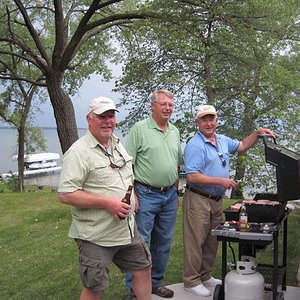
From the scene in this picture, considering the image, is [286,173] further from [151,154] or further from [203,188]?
[151,154]

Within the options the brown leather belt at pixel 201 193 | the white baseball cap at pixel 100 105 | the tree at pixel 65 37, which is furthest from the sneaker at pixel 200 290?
the tree at pixel 65 37

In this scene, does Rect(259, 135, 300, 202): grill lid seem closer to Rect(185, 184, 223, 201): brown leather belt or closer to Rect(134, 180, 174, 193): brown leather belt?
Rect(185, 184, 223, 201): brown leather belt

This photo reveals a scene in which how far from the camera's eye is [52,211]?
29.0 feet

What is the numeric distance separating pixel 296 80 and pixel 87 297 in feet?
35.2

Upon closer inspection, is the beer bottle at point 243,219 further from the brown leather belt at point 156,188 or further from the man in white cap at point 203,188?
the brown leather belt at point 156,188

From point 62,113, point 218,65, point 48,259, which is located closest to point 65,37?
point 62,113

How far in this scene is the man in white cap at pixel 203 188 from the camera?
363cm

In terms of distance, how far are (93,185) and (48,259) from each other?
122 inches

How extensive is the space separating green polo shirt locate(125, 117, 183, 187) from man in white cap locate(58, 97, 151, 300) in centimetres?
69

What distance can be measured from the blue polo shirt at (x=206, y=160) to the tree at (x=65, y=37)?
264 inches

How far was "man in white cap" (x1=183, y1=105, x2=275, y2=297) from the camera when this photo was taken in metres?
3.63

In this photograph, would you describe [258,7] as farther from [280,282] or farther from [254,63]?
[280,282]

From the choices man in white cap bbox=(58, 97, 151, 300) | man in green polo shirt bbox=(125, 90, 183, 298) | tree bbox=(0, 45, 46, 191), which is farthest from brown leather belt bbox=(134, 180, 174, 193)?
tree bbox=(0, 45, 46, 191)

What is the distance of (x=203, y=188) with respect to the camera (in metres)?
3.75
